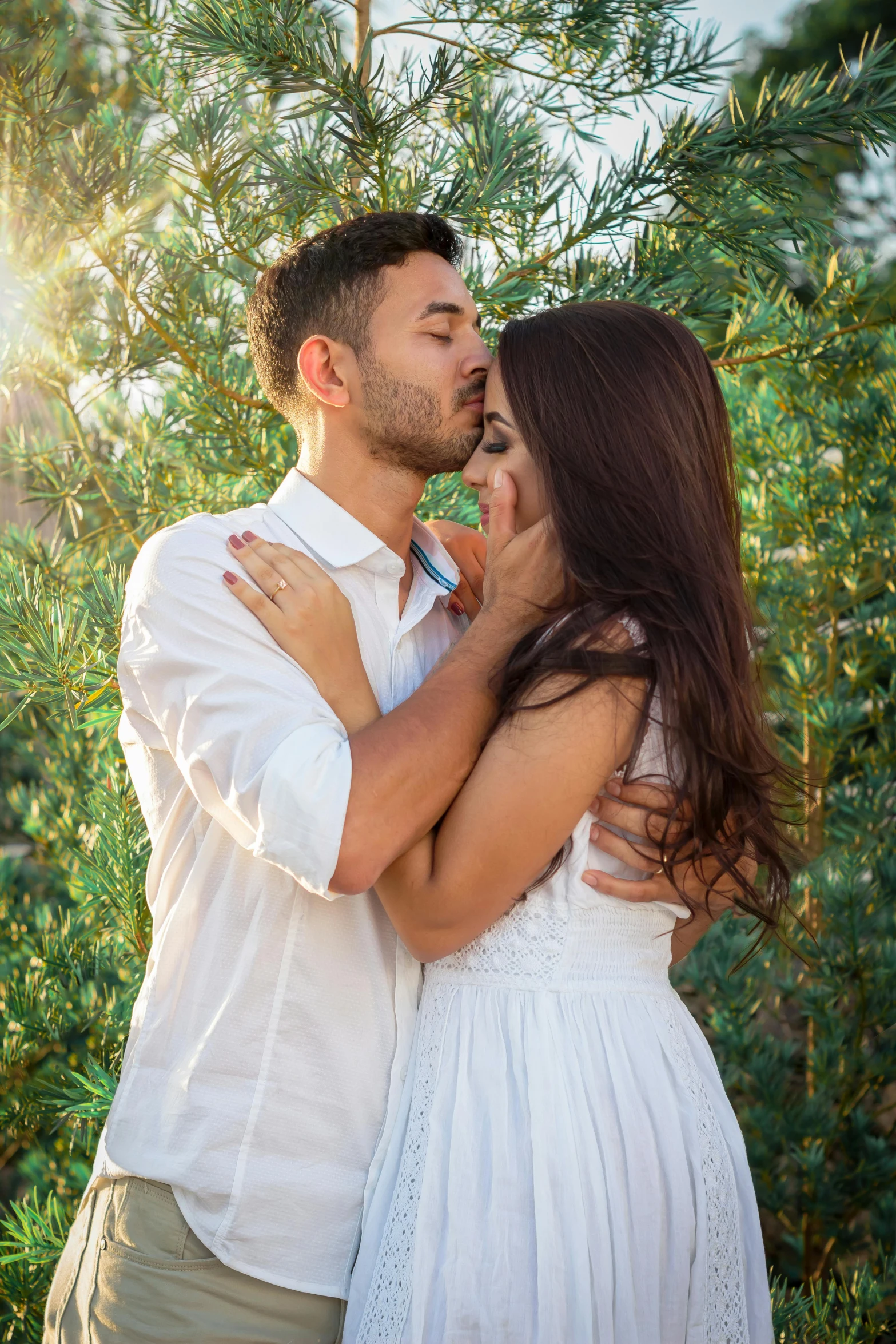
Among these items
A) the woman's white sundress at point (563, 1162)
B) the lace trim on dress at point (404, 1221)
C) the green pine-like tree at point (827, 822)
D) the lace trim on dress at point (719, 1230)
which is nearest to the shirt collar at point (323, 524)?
the woman's white sundress at point (563, 1162)

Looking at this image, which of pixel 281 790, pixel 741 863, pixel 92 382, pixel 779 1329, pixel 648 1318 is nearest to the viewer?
pixel 281 790

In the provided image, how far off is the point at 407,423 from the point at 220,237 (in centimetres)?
50

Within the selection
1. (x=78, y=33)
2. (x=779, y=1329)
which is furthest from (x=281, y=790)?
(x=779, y=1329)

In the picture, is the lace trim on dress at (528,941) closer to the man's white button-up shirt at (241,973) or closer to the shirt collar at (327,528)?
the man's white button-up shirt at (241,973)

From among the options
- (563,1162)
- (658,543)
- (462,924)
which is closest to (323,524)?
(658,543)

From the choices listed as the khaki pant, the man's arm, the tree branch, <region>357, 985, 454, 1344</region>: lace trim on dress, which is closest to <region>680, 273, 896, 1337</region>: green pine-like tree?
the tree branch

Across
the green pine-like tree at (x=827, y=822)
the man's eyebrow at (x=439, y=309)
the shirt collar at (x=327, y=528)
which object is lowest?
the green pine-like tree at (x=827, y=822)

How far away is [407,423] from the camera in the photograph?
1767 mm

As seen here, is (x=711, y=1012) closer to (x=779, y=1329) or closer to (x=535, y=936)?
(x=779, y=1329)

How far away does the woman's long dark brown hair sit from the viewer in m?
1.41

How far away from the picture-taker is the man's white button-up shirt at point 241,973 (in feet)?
4.27

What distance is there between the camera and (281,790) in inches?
48.2

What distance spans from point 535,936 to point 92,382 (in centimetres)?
129

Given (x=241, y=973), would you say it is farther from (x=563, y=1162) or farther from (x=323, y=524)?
(x=323, y=524)
